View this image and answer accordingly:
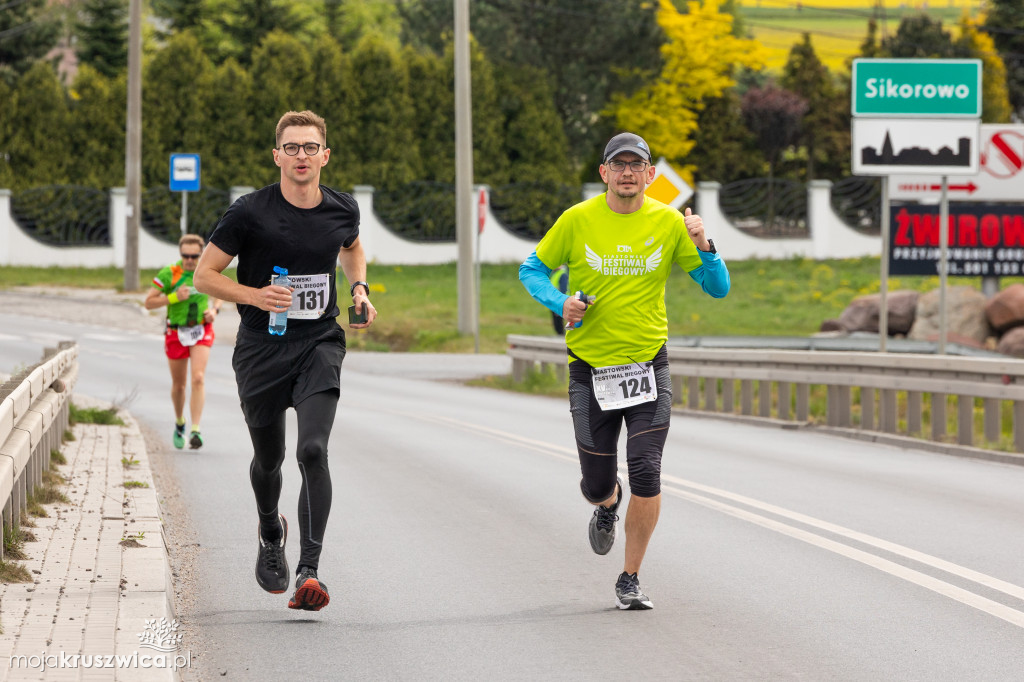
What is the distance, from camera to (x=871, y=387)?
15203 mm

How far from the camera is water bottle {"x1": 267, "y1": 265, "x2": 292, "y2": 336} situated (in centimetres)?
660

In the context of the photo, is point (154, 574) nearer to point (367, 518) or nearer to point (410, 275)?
point (367, 518)

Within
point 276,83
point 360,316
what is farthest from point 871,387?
point 276,83

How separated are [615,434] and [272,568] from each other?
161 cm

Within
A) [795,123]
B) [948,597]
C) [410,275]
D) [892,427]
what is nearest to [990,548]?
[948,597]

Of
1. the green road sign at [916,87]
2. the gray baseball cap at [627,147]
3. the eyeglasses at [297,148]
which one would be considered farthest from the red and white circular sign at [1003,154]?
the eyeglasses at [297,148]

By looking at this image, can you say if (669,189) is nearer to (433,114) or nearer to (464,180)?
(464,180)

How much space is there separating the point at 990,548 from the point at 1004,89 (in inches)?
2468

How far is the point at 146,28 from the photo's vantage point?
250 feet

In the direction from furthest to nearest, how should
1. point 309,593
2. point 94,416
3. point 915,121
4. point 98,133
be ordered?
point 98,133 < point 915,121 < point 94,416 < point 309,593

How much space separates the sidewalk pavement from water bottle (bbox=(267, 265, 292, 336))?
1130 millimetres

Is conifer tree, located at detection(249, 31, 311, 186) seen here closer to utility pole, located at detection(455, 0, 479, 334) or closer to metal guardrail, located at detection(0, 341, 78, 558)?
utility pole, located at detection(455, 0, 479, 334)

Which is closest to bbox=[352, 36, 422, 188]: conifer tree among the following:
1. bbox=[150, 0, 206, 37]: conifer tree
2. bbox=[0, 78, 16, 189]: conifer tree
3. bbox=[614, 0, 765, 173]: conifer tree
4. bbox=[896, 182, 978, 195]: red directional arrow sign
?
bbox=[0, 78, 16, 189]: conifer tree

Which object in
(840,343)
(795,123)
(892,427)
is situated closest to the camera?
(892,427)
